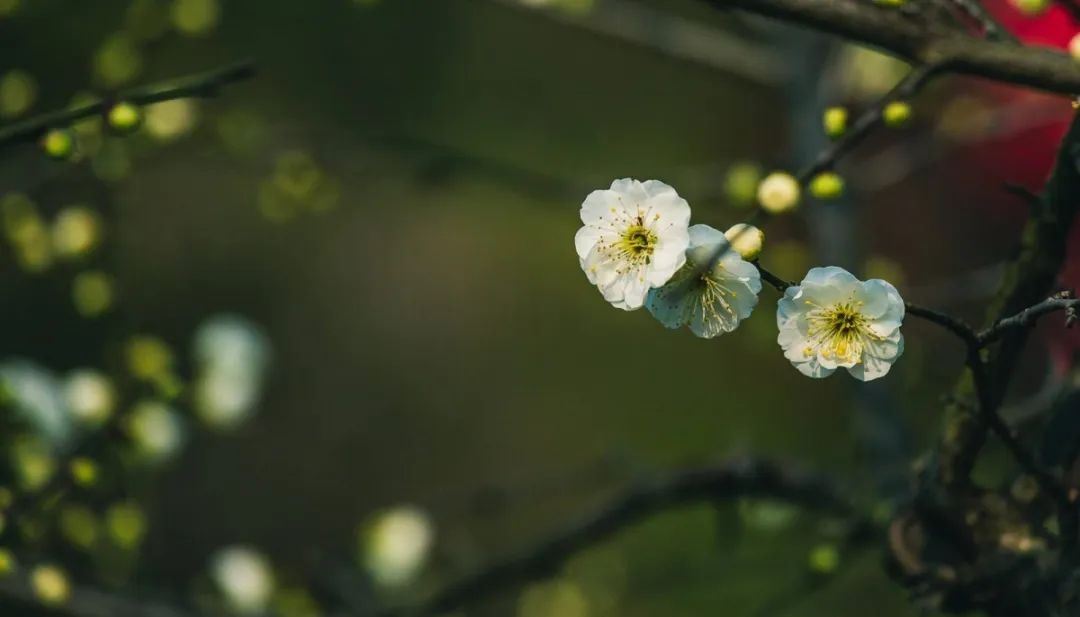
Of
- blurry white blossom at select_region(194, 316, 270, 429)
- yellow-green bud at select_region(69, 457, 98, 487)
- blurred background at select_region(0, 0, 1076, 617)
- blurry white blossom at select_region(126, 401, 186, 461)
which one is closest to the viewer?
yellow-green bud at select_region(69, 457, 98, 487)

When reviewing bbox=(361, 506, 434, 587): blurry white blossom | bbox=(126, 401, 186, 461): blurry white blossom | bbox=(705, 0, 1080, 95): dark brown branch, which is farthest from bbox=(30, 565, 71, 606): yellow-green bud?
bbox=(705, 0, 1080, 95): dark brown branch

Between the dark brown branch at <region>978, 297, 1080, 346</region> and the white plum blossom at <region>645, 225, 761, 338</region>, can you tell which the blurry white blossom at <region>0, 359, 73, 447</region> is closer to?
the white plum blossom at <region>645, 225, 761, 338</region>

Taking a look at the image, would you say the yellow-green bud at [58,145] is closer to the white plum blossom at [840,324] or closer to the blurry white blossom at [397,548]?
the white plum blossom at [840,324]

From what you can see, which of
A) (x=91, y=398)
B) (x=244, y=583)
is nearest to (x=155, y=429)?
(x=91, y=398)

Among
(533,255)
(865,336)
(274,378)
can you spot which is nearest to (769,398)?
(533,255)

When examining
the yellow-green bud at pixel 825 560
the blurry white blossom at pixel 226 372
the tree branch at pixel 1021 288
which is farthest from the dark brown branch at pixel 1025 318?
the blurry white blossom at pixel 226 372

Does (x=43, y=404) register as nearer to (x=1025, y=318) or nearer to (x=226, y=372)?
(x=226, y=372)

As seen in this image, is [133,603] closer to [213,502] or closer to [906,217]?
[213,502]
